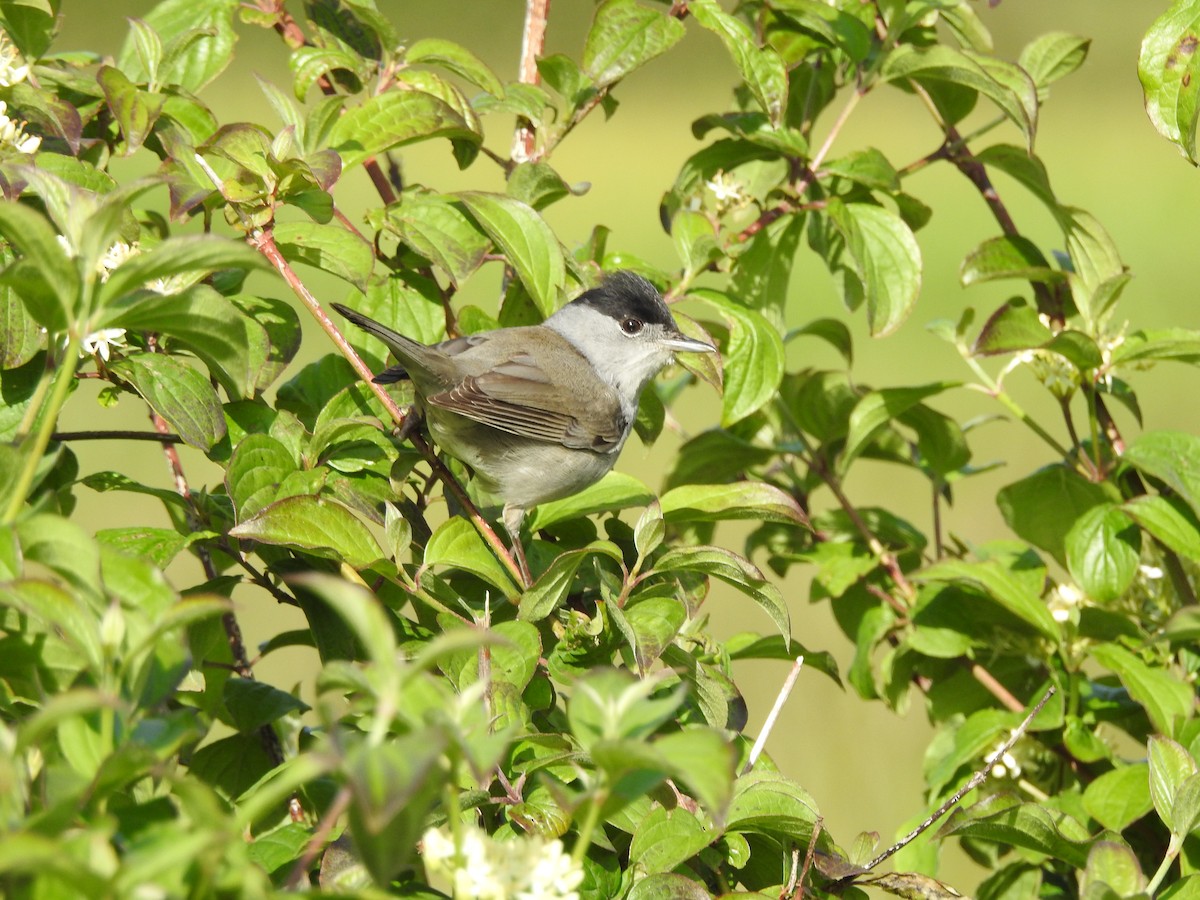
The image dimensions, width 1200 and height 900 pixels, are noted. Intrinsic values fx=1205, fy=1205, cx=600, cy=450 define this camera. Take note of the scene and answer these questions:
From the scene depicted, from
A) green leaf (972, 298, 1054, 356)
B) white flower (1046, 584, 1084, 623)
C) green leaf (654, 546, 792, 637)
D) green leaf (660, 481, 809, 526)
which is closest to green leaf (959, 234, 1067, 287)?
green leaf (972, 298, 1054, 356)

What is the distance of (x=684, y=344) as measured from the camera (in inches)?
97.6

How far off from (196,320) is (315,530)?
40 cm

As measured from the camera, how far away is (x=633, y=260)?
85.2 inches

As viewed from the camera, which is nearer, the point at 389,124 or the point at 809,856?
the point at 809,856

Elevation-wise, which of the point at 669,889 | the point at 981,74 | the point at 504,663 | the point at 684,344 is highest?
the point at 981,74

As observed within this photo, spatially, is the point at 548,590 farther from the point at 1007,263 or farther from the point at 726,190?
the point at 1007,263

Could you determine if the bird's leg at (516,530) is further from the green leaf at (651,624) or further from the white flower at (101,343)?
the white flower at (101,343)

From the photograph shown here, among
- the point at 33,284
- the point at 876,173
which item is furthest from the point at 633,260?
the point at 33,284

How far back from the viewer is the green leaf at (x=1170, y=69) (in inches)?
68.3

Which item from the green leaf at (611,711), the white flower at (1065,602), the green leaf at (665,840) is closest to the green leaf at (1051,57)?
the white flower at (1065,602)

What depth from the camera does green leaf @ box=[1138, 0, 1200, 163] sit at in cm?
174

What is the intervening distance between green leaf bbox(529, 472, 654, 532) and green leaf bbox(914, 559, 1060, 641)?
492 mm

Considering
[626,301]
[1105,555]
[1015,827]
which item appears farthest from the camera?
[626,301]

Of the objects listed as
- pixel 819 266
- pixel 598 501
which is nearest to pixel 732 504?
pixel 598 501
